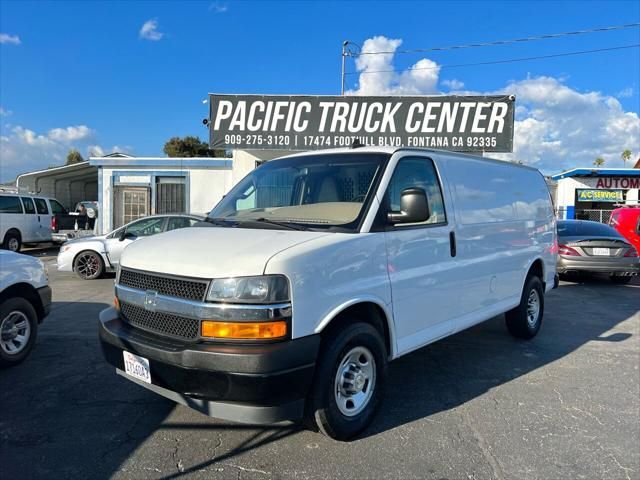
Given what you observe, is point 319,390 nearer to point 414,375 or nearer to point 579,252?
point 414,375

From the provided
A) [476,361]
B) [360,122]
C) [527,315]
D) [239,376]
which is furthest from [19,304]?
[360,122]

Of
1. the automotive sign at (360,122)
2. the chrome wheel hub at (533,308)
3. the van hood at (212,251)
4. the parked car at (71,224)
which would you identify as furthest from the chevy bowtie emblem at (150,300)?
the parked car at (71,224)

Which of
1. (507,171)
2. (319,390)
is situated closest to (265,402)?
(319,390)

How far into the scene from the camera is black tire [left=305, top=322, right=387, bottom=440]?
3.13 m

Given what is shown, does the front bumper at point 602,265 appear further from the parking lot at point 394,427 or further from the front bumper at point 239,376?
the front bumper at point 239,376

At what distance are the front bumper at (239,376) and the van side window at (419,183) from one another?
1442 millimetres

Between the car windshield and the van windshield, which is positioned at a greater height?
the van windshield

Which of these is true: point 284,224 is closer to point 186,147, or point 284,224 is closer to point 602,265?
point 602,265

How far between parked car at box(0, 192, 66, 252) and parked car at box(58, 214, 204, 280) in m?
6.60

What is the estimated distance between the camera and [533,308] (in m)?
6.33

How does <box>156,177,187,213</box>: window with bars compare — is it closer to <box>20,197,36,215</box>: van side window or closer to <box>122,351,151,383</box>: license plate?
<box>20,197,36,215</box>: van side window

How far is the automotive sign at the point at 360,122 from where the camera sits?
13.9 meters

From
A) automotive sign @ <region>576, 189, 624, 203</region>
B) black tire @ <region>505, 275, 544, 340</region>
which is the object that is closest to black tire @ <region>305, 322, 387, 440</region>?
black tire @ <region>505, 275, 544, 340</region>

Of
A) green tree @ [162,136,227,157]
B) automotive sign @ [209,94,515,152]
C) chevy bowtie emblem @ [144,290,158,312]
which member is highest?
green tree @ [162,136,227,157]
